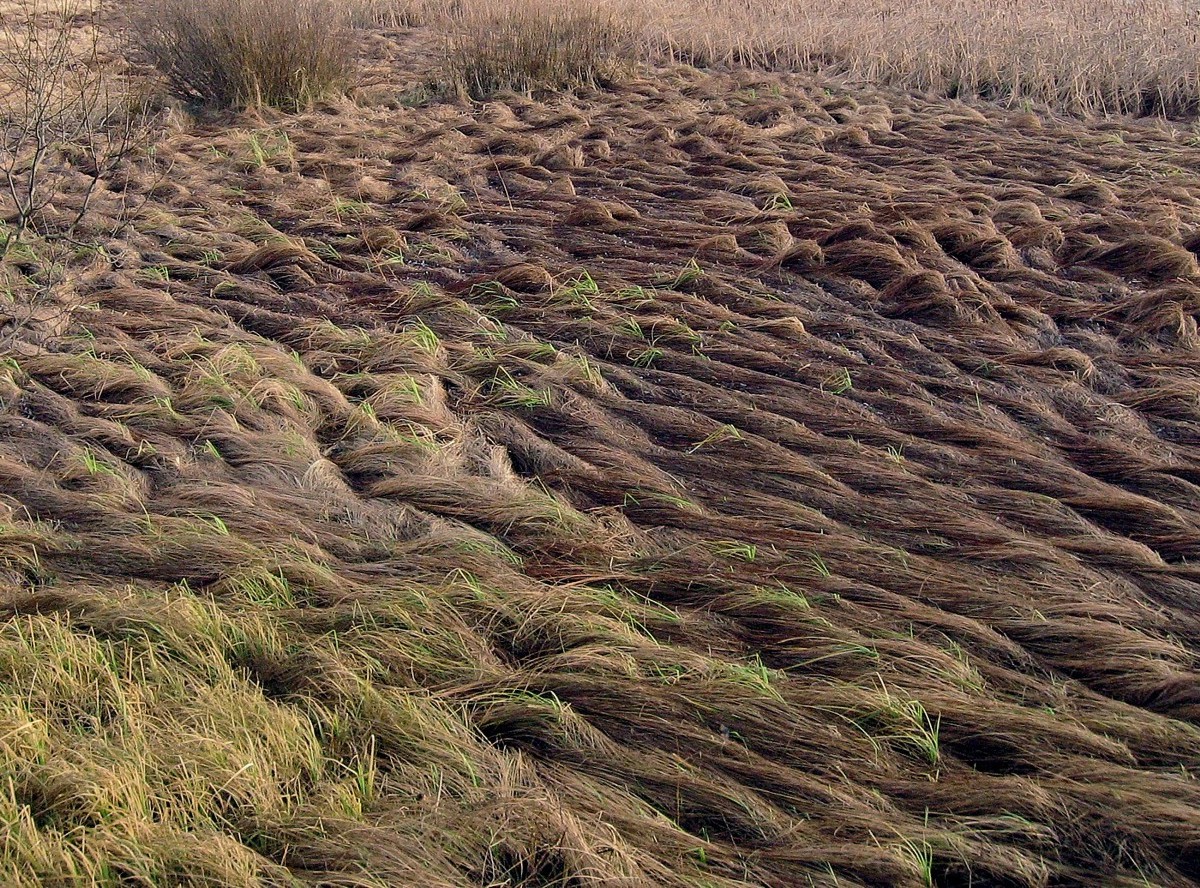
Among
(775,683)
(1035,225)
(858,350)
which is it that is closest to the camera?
(775,683)

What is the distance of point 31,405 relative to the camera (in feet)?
12.3

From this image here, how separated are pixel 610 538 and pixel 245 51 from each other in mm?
5491

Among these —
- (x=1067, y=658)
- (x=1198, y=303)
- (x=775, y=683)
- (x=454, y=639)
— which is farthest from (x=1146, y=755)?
(x=1198, y=303)

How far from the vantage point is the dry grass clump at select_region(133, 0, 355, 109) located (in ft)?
23.7

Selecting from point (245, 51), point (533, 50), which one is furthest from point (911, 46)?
point (245, 51)

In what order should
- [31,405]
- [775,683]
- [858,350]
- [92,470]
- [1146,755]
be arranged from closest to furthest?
[1146,755] < [775,683] < [92,470] < [31,405] < [858,350]

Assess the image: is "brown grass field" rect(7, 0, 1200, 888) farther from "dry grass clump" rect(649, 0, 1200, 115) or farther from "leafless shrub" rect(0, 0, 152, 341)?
"dry grass clump" rect(649, 0, 1200, 115)

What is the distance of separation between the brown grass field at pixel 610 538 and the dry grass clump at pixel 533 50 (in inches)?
91.0

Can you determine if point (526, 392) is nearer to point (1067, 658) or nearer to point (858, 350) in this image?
point (858, 350)

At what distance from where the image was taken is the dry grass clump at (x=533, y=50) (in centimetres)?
777

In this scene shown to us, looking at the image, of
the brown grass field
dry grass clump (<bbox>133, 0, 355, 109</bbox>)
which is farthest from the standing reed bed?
the brown grass field

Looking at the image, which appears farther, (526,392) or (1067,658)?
(526,392)

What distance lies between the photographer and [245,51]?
283 inches

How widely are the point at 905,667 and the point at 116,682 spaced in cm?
173
